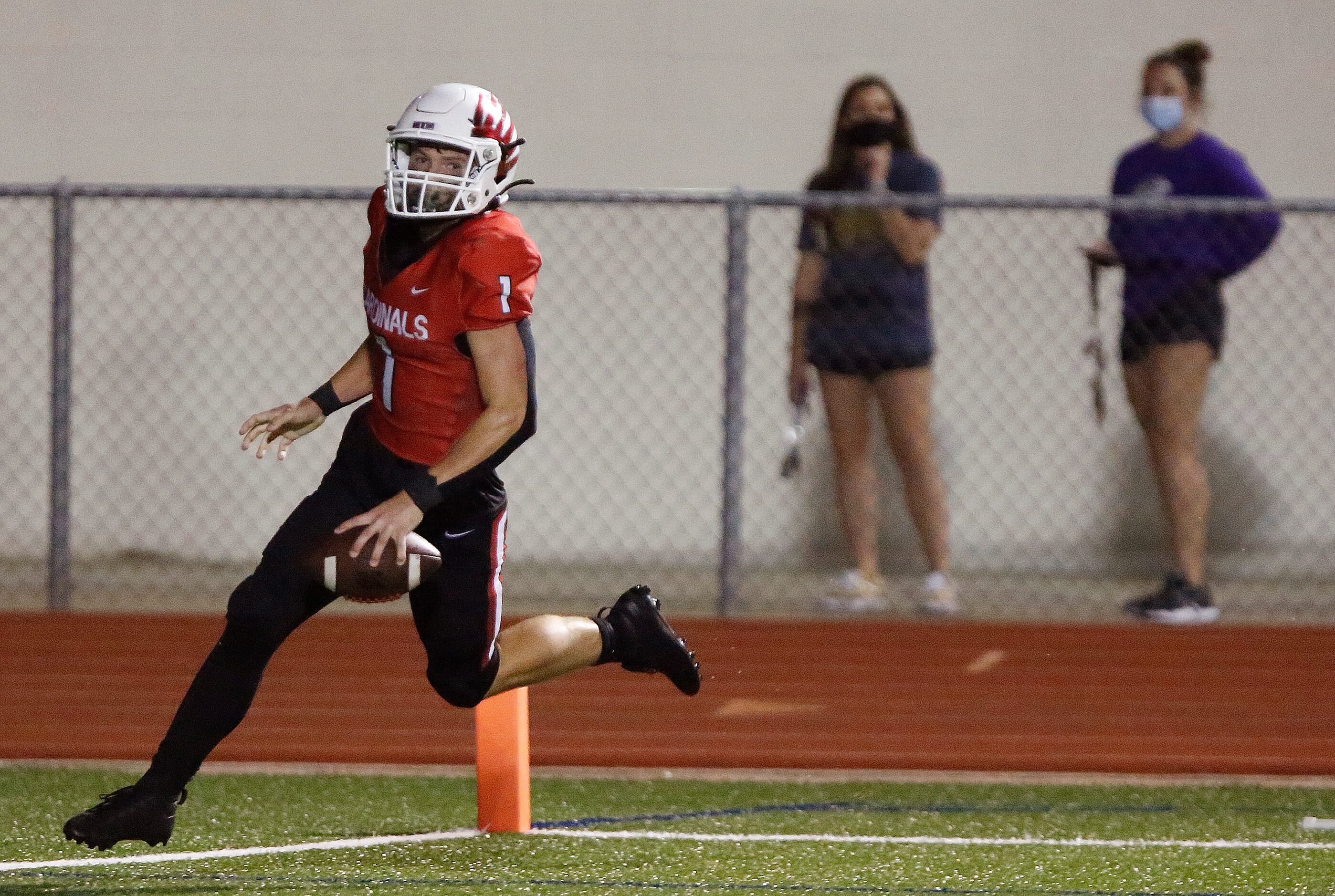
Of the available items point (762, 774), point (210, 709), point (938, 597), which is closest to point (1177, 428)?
point (938, 597)

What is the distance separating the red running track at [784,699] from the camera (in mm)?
5754

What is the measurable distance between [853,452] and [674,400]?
65.5 inches

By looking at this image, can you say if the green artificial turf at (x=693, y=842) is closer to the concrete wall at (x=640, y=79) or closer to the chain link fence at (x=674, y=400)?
the chain link fence at (x=674, y=400)

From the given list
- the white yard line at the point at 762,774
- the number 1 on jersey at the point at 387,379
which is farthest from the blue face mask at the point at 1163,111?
the number 1 on jersey at the point at 387,379

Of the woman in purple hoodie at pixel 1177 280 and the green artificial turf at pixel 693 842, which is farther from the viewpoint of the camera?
the woman in purple hoodie at pixel 1177 280

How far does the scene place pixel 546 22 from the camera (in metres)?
9.57

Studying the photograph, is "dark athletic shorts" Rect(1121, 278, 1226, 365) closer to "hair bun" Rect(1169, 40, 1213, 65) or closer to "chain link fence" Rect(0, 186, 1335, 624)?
"hair bun" Rect(1169, 40, 1213, 65)

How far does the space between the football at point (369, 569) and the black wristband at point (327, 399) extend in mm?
578

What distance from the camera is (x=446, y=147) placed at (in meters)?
4.07

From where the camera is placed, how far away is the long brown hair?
785 centimetres

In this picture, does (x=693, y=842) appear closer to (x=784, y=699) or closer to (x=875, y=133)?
(x=784, y=699)

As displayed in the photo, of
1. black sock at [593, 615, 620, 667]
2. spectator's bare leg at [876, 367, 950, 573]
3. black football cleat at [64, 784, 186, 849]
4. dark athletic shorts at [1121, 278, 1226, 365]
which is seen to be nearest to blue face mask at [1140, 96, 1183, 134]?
dark athletic shorts at [1121, 278, 1226, 365]

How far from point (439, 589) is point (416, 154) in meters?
0.95

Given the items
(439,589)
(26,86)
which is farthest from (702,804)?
→ (26,86)
